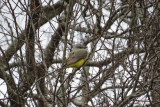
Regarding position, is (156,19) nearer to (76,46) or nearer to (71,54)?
(71,54)

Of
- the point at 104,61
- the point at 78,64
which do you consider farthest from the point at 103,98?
the point at 78,64

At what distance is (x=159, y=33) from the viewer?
4.08 m

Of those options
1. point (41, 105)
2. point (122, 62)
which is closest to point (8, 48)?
point (41, 105)

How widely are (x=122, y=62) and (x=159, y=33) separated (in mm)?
1413

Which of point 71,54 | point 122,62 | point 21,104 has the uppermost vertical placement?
point 71,54

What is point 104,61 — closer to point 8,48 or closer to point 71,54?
point 71,54

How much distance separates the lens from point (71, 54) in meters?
6.43

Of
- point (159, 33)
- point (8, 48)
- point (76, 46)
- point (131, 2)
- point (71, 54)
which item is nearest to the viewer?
point (159, 33)

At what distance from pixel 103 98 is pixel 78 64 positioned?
130cm

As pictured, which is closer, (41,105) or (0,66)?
(0,66)

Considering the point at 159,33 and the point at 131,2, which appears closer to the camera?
the point at 159,33

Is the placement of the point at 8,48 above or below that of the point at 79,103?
above

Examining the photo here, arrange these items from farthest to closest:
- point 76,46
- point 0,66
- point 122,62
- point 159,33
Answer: point 76,46
point 0,66
point 122,62
point 159,33

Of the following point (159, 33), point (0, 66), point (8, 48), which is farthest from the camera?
point (8, 48)
